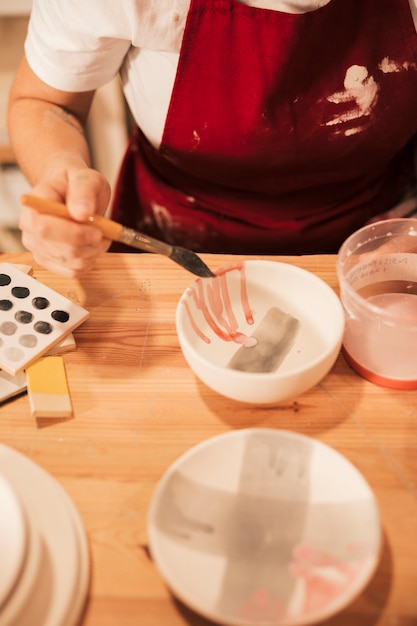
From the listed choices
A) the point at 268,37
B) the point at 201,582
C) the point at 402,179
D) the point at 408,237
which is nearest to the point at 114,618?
the point at 201,582

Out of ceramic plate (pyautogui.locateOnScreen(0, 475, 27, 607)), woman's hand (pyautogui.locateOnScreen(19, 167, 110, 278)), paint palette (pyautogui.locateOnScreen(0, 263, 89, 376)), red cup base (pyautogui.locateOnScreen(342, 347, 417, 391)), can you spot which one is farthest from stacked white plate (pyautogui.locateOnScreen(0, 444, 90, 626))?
red cup base (pyautogui.locateOnScreen(342, 347, 417, 391))

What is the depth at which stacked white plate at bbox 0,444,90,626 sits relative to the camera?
0.50 meters

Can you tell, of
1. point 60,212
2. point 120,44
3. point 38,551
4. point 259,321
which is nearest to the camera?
point 38,551

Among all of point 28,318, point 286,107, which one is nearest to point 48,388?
point 28,318

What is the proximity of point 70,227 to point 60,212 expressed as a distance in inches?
0.8

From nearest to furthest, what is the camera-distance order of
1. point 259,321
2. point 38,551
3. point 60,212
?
point 38,551 < point 60,212 < point 259,321

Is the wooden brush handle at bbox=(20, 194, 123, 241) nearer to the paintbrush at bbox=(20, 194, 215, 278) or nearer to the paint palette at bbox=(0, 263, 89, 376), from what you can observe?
the paintbrush at bbox=(20, 194, 215, 278)

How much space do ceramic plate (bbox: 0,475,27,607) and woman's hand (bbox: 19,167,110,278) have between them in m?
0.27

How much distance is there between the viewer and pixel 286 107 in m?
0.85

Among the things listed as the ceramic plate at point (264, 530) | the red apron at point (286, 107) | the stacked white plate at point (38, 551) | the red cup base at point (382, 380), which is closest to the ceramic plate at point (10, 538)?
the stacked white plate at point (38, 551)

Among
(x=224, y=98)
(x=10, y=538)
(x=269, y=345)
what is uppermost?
(x=224, y=98)

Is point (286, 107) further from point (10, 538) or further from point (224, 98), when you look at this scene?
point (10, 538)

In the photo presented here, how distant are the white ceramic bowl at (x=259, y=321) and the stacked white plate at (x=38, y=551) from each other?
0.68ft

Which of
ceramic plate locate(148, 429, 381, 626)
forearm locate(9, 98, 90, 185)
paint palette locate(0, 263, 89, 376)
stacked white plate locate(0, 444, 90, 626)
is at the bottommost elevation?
stacked white plate locate(0, 444, 90, 626)
